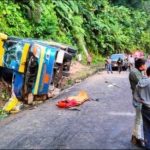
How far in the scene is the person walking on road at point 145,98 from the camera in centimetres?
1121

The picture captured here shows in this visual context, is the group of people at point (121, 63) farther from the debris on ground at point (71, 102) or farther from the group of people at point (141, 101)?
the group of people at point (141, 101)

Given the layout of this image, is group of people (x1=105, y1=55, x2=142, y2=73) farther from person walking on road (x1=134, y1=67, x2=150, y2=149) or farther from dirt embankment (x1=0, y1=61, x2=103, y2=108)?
A: person walking on road (x1=134, y1=67, x2=150, y2=149)

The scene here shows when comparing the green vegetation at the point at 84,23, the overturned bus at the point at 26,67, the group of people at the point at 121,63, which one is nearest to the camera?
the overturned bus at the point at 26,67

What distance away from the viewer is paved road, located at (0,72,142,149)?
12250 mm

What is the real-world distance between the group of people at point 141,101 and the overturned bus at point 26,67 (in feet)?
A: 24.6

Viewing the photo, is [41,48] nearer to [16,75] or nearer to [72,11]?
[16,75]

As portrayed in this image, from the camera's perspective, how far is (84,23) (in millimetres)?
46062

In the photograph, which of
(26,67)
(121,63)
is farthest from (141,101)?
(121,63)

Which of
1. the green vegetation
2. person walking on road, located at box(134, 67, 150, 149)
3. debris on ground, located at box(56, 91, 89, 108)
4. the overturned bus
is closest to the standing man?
person walking on road, located at box(134, 67, 150, 149)

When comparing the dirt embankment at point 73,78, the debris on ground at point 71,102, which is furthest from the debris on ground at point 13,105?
the debris on ground at point 71,102

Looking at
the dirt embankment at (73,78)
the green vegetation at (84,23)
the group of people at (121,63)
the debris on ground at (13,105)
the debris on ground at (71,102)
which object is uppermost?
the green vegetation at (84,23)

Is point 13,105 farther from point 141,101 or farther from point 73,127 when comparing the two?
point 141,101

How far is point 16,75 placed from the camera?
18875 millimetres

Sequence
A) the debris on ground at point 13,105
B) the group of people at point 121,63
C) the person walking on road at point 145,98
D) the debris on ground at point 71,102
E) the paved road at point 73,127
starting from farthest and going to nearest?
the group of people at point 121,63, the debris on ground at point 71,102, the debris on ground at point 13,105, the paved road at point 73,127, the person walking on road at point 145,98
